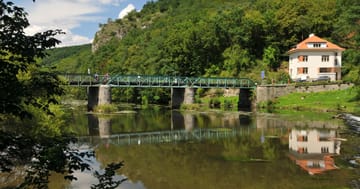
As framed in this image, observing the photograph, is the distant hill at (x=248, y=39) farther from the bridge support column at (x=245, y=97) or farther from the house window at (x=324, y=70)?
the bridge support column at (x=245, y=97)

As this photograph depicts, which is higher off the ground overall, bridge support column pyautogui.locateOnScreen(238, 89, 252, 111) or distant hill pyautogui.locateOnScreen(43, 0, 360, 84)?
distant hill pyautogui.locateOnScreen(43, 0, 360, 84)

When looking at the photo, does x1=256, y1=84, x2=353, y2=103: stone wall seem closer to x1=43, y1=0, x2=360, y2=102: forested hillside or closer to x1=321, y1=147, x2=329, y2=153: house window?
x1=43, y1=0, x2=360, y2=102: forested hillside

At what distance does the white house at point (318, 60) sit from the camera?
7969 centimetres

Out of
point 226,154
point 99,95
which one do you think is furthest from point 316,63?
point 226,154

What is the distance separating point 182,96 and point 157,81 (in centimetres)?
580

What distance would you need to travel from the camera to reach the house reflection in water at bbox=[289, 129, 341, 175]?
23869 mm

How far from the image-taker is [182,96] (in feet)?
264

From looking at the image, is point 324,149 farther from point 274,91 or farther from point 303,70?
point 303,70

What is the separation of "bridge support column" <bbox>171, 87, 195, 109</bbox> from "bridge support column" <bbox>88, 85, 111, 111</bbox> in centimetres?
1508

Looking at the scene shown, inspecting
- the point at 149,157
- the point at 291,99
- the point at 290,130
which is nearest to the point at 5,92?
the point at 149,157

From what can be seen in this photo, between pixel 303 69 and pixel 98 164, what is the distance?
63333 millimetres

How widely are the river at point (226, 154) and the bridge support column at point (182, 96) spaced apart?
99.4 ft

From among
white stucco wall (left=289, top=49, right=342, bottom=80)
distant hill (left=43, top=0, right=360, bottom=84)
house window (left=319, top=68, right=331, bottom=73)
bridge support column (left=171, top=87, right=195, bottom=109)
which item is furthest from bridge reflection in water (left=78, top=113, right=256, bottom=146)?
distant hill (left=43, top=0, right=360, bottom=84)

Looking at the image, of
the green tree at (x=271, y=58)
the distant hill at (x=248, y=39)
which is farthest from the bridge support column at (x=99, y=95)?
the green tree at (x=271, y=58)
